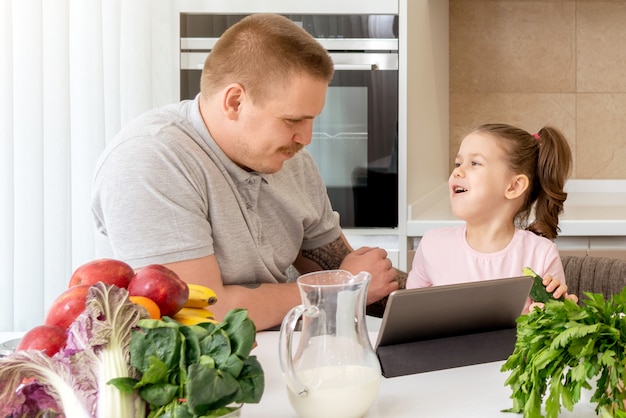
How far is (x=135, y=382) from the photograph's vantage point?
0.77 meters

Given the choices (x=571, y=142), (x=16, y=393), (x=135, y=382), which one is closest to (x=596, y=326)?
(x=135, y=382)

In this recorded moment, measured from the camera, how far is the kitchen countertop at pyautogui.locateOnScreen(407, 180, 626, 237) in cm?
253

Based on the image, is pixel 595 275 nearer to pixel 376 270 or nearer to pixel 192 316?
pixel 376 270

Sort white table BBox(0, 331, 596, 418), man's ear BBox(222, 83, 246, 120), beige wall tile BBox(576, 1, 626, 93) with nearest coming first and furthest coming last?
white table BBox(0, 331, 596, 418), man's ear BBox(222, 83, 246, 120), beige wall tile BBox(576, 1, 626, 93)

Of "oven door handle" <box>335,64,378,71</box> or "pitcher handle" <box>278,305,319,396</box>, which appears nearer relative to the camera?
"pitcher handle" <box>278,305,319,396</box>

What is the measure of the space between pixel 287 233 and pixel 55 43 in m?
0.75

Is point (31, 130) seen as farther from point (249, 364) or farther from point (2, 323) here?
point (249, 364)

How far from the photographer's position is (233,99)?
65.5 inches

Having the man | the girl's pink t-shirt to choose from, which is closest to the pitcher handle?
the man

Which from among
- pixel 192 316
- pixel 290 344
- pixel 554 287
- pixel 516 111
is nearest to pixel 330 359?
pixel 290 344

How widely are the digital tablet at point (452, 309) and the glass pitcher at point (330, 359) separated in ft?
0.50

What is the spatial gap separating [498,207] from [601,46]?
6.00 feet

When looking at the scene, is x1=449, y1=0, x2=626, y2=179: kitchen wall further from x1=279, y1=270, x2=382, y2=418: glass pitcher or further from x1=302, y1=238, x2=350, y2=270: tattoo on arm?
x1=279, y1=270, x2=382, y2=418: glass pitcher

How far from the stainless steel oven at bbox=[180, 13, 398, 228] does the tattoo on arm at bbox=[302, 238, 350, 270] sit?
2.33 ft
